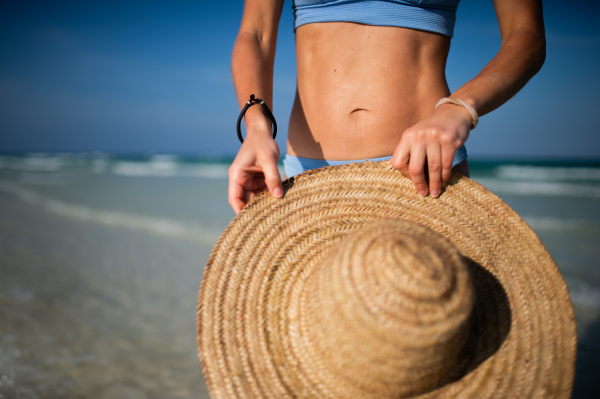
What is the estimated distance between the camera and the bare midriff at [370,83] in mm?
963

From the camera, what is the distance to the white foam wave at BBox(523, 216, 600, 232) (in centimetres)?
470

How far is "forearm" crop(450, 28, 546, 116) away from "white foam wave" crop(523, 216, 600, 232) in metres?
4.67

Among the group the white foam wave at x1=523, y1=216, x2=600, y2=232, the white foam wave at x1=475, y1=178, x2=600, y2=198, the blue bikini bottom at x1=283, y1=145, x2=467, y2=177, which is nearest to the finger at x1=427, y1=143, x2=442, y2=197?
the blue bikini bottom at x1=283, y1=145, x2=467, y2=177

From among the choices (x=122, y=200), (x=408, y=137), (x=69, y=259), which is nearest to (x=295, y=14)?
(x=408, y=137)

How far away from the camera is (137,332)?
2.16 meters

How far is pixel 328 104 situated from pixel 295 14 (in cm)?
34

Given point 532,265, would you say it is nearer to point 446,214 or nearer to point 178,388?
point 446,214

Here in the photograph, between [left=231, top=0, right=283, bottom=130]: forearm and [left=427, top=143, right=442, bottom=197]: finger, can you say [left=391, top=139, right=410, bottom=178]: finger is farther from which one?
[left=231, top=0, right=283, bottom=130]: forearm

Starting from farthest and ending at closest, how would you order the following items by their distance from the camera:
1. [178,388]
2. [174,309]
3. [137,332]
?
[174,309] → [137,332] → [178,388]

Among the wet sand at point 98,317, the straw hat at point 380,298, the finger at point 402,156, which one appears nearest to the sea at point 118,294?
the wet sand at point 98,317

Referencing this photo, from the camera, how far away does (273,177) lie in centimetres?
81

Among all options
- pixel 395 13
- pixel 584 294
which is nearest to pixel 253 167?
pixel 395 13

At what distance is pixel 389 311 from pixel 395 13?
806 millimetres

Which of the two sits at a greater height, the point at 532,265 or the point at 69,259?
the point at 532,265
